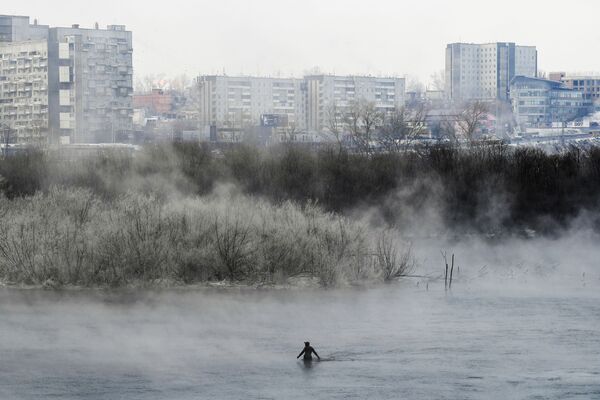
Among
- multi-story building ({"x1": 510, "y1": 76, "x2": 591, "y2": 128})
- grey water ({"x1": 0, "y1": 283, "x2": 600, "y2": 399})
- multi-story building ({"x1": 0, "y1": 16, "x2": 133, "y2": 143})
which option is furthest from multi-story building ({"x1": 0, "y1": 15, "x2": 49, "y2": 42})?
grey water ({"x1": 0, "y1": 283, "x2": 600, "y2": 399})

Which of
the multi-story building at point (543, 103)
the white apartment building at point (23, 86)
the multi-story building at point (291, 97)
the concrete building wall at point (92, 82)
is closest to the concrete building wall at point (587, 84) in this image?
the multi-story building at point (543, 103)

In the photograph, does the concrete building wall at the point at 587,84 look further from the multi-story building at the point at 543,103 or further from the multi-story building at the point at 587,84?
the multi-story building at the point at 543,103

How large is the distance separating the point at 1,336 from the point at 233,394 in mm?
6450

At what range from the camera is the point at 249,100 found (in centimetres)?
11862

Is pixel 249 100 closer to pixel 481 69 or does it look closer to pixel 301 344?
pixel 481 69

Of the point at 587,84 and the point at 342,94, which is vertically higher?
the point at 587,84

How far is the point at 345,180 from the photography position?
45.8 metres

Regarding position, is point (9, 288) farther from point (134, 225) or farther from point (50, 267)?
point (134, 225)

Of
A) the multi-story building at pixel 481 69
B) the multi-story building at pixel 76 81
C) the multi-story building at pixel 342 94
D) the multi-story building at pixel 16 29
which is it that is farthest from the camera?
the multi-story building at pixel 481 69

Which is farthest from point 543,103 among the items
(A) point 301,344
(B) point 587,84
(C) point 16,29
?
(A) point 301,344

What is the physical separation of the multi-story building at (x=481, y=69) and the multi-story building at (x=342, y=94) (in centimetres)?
3594

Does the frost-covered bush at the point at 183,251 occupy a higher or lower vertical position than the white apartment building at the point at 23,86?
lower

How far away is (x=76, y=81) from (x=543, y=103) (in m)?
69.3

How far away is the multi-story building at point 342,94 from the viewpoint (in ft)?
407
